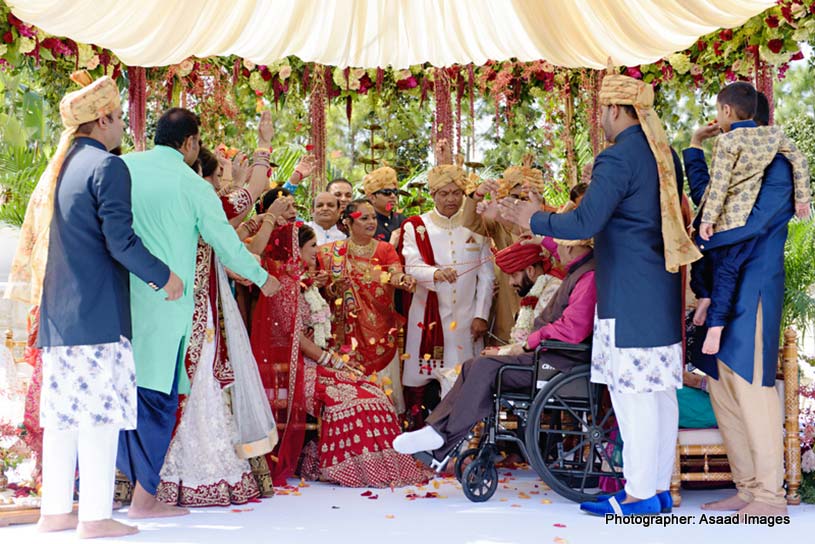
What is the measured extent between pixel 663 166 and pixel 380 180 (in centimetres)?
262

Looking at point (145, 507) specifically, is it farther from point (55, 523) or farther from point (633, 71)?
point (633, 71)

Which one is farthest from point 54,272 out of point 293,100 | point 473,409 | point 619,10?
point 293,100

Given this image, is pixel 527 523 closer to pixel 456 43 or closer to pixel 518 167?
pixel 518 167

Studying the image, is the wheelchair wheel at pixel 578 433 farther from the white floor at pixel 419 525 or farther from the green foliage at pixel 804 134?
the green foliage at pixel 804 134

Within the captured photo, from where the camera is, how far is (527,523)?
431 centimetres

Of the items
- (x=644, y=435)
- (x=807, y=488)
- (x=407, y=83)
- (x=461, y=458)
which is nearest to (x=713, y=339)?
(x=644, y=435)

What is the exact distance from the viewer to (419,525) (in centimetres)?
429

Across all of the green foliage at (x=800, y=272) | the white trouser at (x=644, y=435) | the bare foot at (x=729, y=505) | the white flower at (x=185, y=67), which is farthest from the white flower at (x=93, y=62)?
the green foliage at (x=800, y=272)

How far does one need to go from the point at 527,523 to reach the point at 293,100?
460 cm

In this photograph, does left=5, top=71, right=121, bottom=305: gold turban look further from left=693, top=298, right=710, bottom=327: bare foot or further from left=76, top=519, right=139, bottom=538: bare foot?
left=693, top=298, right=710, bottom=327: bare foot

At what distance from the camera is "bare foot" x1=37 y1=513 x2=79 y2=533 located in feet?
13.2

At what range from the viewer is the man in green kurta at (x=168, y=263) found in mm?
4301

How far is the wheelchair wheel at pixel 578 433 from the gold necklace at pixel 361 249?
1663mm

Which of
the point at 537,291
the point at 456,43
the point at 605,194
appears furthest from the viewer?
the point at 456,43
